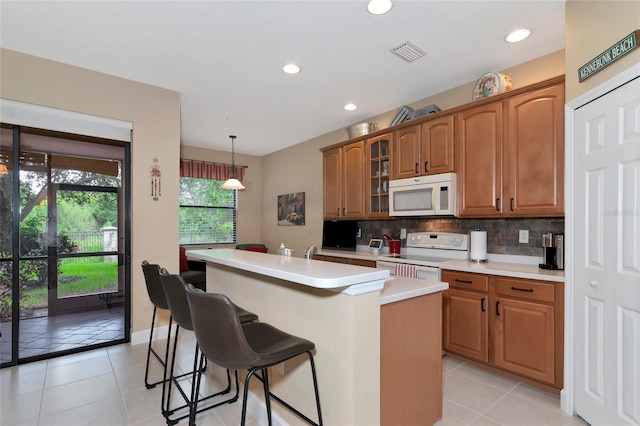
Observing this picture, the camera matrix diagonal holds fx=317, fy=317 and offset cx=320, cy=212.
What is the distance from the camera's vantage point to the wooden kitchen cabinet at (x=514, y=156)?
2.47m

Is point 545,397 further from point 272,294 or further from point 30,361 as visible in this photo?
point 30,361

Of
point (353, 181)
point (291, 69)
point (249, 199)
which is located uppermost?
point (291, 69)

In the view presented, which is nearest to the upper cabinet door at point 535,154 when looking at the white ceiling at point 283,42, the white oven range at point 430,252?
the white ceiling at point 283,42

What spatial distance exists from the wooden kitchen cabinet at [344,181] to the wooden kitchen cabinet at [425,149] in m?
0.62

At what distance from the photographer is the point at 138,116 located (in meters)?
3.40

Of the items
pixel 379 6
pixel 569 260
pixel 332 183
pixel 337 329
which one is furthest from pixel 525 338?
pixel 332 183

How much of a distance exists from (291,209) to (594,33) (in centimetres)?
466

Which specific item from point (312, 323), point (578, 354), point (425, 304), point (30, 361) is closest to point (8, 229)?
point (30, 361)

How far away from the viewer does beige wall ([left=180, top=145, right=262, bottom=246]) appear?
6477mm

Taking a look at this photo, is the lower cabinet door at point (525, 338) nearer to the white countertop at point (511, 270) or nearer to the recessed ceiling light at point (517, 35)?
the white countertop at point (511, 270)

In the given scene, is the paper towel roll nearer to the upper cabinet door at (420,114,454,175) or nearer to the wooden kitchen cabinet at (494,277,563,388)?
the wooden kitchen cabinet at (494,277,563,388)

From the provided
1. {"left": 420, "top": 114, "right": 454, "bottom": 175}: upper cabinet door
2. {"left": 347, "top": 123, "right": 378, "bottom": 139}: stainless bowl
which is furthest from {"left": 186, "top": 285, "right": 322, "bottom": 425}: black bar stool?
{"left": 347, "top": 123, "right": 378, "bottom": 139}: stainless bowl

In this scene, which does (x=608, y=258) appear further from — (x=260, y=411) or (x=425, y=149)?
(x=260, y=411)

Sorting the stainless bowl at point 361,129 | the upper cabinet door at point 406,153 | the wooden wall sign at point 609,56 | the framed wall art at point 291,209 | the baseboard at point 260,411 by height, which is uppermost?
the stainless bowl at point 361,129
